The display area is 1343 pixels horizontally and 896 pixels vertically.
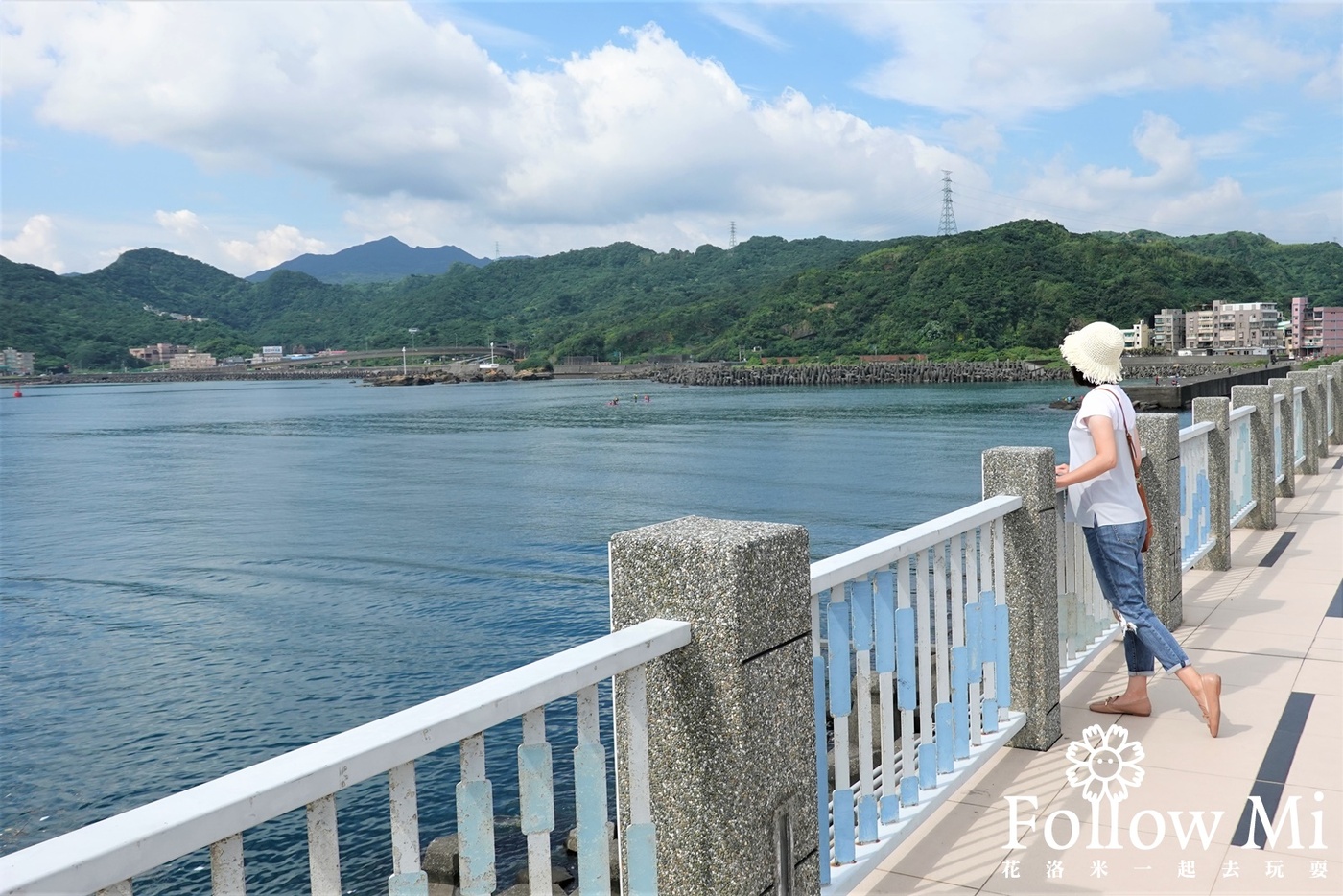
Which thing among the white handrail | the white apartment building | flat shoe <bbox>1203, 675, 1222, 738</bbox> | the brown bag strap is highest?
the white apartment building

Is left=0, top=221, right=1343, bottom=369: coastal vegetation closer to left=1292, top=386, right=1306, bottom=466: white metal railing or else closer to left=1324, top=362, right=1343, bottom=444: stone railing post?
left=1324, top=362, right=1343, bottom=444: stone railing post

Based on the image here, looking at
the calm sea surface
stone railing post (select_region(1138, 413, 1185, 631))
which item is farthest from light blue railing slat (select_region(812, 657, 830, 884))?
the calm sea surface

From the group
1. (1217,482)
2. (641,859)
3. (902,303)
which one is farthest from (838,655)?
(902,303)

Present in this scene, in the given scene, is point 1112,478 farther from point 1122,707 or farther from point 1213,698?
point 1122,707

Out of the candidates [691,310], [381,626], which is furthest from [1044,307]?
[381,626]

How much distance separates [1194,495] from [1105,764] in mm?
3793

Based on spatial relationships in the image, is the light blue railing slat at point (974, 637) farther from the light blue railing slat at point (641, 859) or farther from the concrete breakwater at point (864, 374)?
the concrete breakwater at point (864, 374)

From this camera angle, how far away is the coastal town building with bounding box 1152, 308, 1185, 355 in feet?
399

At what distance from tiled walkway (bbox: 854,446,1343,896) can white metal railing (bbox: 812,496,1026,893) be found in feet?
0.57

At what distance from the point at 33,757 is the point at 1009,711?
11.3m

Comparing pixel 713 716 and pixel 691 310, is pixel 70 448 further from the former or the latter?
pixel 691 310

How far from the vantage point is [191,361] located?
191500 mm

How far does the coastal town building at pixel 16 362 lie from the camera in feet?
553

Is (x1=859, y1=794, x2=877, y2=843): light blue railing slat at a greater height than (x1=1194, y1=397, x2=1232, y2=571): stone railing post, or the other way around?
(x1=1194, y1=397, x2=1232, y2=571): stone railing post
